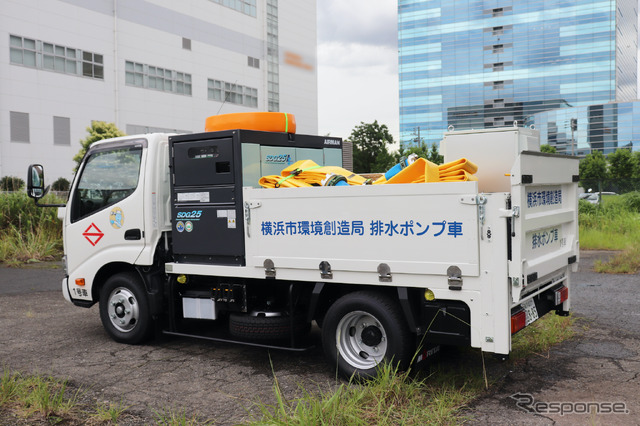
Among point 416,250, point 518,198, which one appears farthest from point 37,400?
point 518,198

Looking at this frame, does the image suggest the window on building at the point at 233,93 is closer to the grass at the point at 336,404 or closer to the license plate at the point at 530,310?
the grass at the point at 336,404

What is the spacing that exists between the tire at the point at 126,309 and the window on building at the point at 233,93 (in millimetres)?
41072

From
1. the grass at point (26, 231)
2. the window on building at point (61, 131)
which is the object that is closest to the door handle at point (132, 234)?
the grass at point (26, 231)

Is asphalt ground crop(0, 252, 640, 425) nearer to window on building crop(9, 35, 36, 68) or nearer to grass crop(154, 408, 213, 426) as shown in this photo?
grass crop(154, 408, 213, 426)

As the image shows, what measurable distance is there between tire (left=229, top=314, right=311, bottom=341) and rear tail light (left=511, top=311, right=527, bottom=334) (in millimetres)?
1891

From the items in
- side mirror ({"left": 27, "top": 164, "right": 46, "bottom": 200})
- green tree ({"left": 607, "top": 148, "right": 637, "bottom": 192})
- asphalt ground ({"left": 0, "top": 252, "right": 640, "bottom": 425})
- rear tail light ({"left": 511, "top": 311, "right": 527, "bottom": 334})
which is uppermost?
green tree ({"left": 607, "top": 148, "right": 637, "bottom": 192})

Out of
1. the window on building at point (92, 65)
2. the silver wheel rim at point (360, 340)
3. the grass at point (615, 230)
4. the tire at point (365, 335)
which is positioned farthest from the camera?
the window on building at point (92, 65)

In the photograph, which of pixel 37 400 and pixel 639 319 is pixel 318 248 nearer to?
pixel 37 400

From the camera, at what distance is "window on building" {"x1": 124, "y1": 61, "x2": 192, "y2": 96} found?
41.4 m

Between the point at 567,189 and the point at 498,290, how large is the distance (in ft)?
5.92

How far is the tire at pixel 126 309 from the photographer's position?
6.44m

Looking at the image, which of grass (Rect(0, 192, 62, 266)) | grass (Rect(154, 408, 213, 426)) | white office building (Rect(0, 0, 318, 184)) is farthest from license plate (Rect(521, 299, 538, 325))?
white office building (Rect(0, 0, 318, 184))

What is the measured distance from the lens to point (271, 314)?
5672 millimetres

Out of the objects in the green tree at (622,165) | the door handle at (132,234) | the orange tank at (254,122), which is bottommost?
the door handle at (132,234)
